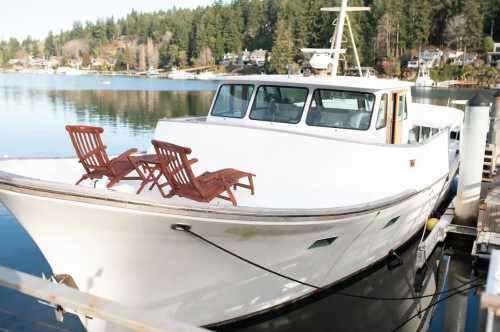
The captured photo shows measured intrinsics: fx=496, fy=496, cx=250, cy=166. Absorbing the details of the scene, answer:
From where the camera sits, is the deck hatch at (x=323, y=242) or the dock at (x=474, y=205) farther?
the dock at (x=474, y=205)

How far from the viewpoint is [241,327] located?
6.54 metres

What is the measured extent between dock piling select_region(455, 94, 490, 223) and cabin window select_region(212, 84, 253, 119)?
426cm

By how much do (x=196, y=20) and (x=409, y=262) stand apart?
477 ft

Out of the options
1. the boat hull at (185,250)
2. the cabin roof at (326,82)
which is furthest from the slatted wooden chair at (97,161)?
the cabin roof at (326,82)

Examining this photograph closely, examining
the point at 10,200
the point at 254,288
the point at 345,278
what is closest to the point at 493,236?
the point at 345,278

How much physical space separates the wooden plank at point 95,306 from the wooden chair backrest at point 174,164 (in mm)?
2836

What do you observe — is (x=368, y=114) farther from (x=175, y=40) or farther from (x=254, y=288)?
(x=175, y=40)

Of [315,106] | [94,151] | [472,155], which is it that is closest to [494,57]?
[472,155]

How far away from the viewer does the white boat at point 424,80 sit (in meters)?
80.6

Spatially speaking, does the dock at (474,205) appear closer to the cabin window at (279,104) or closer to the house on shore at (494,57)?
the cabin window at (279,104)

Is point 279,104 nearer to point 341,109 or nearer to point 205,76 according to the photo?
point 341,109

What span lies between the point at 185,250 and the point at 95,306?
3066 mm

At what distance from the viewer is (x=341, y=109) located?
7652mm

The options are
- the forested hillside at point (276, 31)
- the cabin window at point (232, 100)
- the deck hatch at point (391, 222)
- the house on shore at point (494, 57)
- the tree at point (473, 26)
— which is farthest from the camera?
the tree at point (473, 26)
